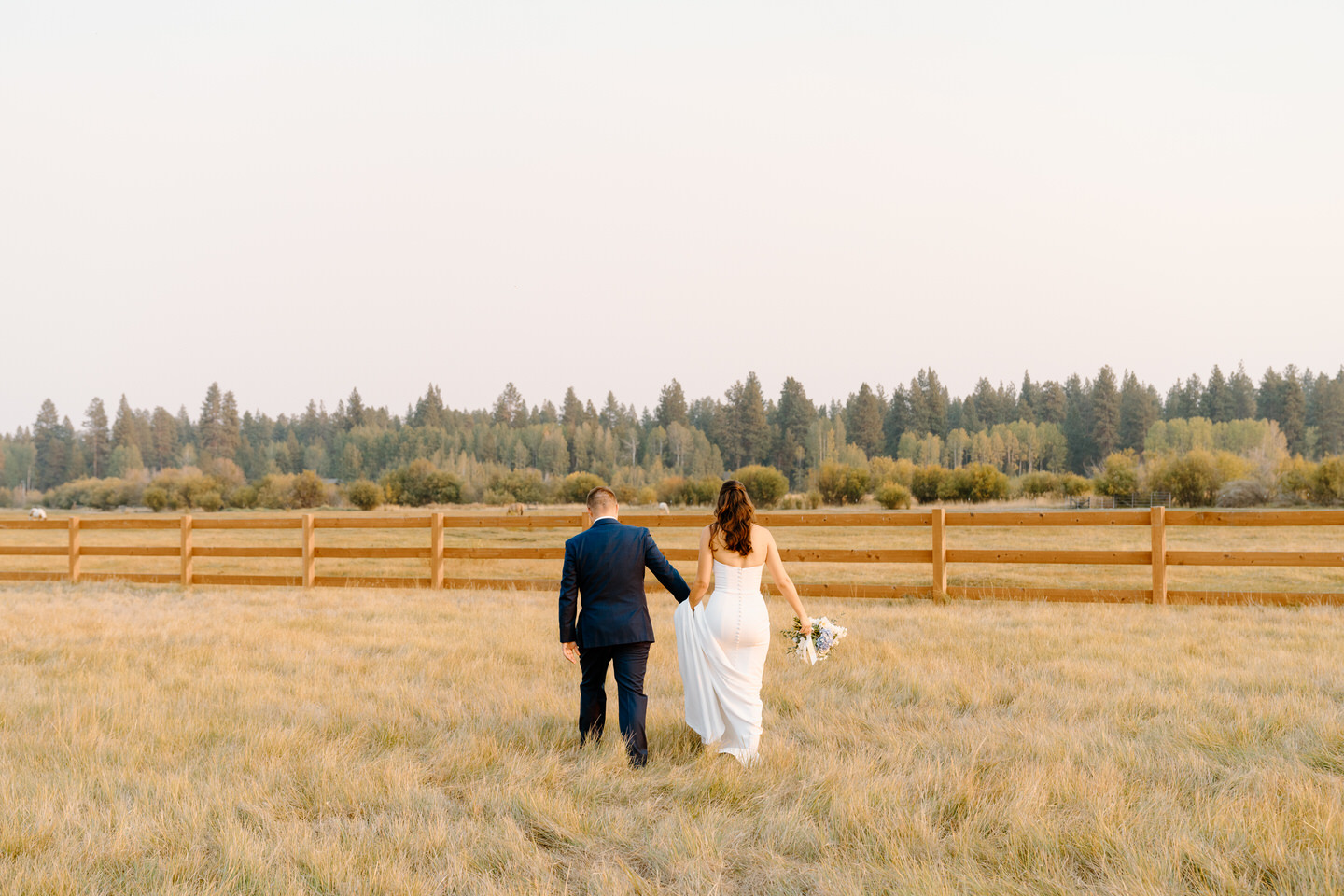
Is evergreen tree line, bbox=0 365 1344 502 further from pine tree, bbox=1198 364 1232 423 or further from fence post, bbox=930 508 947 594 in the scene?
fence post, bbox=930 508 947 594

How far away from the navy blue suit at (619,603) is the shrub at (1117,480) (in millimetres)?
52947

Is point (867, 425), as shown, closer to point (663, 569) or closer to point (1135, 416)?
point (1135, 416)

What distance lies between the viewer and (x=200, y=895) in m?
3.33

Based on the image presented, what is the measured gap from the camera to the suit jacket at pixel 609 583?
5.02m

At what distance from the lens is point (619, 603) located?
5066 millimetres

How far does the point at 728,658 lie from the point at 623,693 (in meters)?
0.65

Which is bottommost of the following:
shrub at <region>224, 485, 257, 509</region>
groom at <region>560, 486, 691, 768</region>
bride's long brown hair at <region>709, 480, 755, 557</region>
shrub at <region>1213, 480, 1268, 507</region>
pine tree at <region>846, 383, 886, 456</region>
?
shrub at <region>224, 485, 257, 509</region>

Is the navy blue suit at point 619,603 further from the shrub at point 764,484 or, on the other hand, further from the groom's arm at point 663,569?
the shrub at point 764,484

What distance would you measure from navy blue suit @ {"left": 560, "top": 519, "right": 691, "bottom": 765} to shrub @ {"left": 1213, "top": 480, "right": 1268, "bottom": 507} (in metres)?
46.1

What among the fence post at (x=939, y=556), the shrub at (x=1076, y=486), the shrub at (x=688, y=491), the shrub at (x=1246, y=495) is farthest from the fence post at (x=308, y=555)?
the shrub at (x=1076, y=486)

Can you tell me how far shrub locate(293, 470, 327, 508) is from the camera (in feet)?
242

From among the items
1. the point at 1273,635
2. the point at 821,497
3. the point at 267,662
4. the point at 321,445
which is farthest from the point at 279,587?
the point at 321,445

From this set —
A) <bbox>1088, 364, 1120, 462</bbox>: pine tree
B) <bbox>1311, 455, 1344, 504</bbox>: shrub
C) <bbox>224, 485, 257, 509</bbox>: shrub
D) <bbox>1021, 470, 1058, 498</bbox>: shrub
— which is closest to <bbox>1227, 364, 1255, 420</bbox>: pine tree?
<bbox>1088, 364, 1120, 462</bbox>: pine tree

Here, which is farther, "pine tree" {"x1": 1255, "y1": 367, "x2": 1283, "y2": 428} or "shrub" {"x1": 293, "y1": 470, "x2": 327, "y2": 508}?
"pine tree" {"x1": 1255, "y1": 367, "x2": 1283, "y2": 428}
